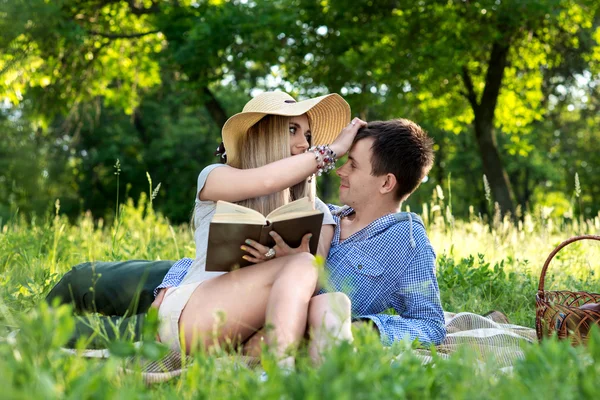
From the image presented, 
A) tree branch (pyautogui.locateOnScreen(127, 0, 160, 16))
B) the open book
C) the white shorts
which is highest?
tree branch (pyautogui.locateOnScreen(127, 0, 160, 16))

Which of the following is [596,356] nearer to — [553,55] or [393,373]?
[393,373]

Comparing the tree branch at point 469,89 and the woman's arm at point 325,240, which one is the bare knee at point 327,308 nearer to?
the woman's arm at point 325,240

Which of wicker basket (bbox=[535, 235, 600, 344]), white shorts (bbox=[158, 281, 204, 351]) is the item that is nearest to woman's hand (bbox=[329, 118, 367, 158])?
white shorts (bbox=[158, 281, 204, 351])

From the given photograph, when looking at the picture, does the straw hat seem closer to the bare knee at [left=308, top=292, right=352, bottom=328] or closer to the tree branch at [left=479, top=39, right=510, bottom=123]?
the bare knee at [left=308, top=292, right=352, bottom=328]

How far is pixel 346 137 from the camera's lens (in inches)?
136

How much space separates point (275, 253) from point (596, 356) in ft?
4.75

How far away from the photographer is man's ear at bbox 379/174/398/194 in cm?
355

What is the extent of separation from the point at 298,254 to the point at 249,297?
28 centimetres

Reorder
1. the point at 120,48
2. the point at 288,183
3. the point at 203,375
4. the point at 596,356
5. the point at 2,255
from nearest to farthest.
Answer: the point at 596,356 → the point at 203,375 → the point at 288,183 → the point at 2,255 → the point at 120,48

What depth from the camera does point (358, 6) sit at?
514 inches

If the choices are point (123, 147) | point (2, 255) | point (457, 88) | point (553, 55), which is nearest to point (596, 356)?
point (2, 255)

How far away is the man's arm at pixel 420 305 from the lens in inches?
125

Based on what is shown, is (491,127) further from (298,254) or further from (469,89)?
(298,254)

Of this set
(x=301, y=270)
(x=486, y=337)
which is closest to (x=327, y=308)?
(x=301, y=270)
